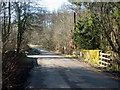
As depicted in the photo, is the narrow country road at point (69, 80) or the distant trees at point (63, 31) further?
the distant trees at point (63, 31)

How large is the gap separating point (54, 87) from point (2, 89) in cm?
279

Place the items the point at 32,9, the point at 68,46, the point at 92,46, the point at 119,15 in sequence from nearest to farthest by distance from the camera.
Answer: the point at 119,15
the point at 32,9
the point at 92,46
the point at 68,46

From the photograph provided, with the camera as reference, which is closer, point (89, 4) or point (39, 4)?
point (89, 4)

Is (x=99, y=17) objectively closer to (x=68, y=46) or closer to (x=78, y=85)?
(x=78, y=85)

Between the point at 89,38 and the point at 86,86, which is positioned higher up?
the point at 89,38

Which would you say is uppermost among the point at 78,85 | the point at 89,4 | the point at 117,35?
the point at 89,4

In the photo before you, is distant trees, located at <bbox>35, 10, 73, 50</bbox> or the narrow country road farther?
distant trees, located at <bbox>35, 10, 73, 50</bbox>

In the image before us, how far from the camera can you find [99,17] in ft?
46.5

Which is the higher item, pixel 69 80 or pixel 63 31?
pixel 63 31

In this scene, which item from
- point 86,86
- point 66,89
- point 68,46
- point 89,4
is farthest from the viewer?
point 68,46

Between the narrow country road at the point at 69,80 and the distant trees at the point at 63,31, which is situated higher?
the distant trees at the point at 63,31

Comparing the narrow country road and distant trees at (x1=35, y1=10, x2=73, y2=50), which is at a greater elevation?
distant trees at (x1=35, y1=10, x2=73, y2=50)

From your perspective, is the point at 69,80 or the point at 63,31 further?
the point at 63,31

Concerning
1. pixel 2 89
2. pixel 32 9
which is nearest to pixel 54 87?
pixel 2 89
